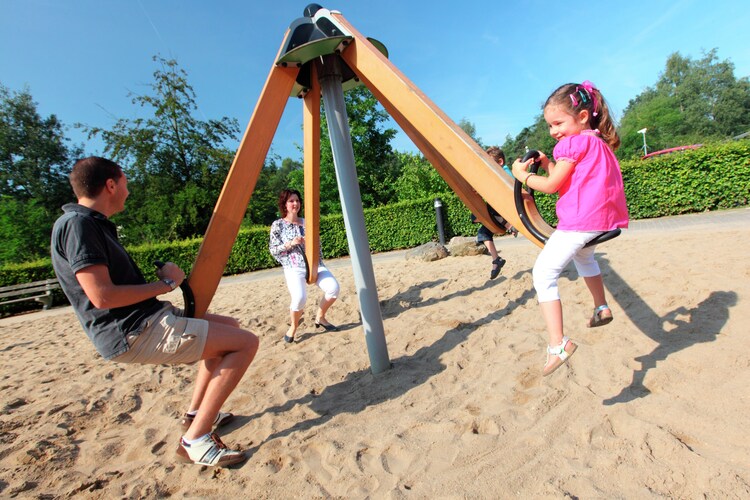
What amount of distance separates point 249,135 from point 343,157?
76cm

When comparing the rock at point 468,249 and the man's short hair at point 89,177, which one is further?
the rock at point 468,249

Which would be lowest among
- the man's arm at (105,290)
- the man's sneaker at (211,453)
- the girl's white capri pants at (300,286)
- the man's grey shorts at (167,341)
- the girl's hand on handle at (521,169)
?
the man's sneaker at (211,453)

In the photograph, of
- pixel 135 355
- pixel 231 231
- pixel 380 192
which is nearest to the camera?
pixel 135 355

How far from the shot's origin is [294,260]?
4.70 meters

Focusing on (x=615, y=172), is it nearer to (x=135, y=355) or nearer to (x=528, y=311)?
(x=528, y=311)

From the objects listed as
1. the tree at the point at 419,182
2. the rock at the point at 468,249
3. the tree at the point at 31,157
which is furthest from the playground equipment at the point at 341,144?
the tree at the point at 31,157

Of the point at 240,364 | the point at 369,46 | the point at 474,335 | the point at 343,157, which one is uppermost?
the point at 369,46

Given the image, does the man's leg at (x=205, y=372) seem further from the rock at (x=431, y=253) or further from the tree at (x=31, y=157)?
the tree at (x=31, y=157)

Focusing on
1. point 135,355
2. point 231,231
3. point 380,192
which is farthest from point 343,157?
point 380,192

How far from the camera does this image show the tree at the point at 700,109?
57.6 metres

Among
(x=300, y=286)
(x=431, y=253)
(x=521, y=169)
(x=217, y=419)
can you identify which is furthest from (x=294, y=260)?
(x=431, y=253)

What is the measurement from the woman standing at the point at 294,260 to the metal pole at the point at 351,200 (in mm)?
1362

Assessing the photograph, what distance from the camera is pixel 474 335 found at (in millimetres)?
3898

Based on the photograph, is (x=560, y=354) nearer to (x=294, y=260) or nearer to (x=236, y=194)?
(x=236, y=194)
